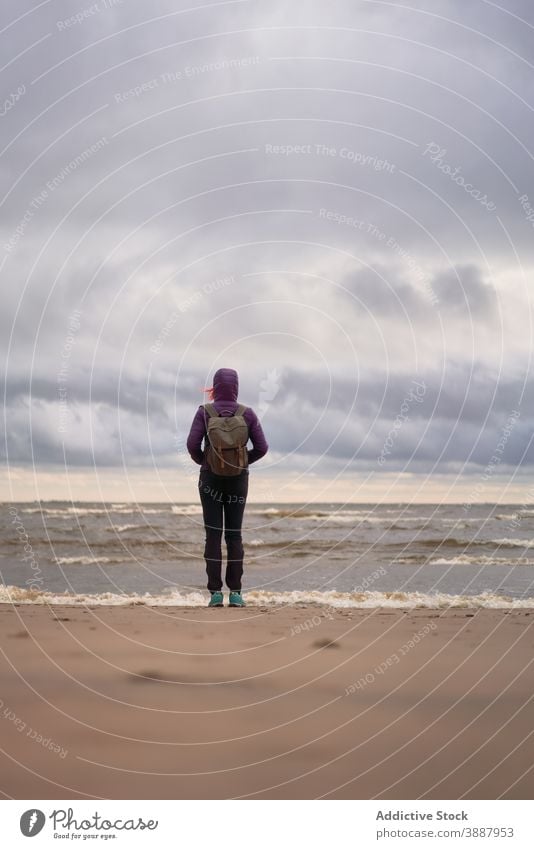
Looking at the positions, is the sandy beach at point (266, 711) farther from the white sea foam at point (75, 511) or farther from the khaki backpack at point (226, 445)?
the white sea foam at point (75, 511)

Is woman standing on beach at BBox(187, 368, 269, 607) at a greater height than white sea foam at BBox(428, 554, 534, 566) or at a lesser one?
greater

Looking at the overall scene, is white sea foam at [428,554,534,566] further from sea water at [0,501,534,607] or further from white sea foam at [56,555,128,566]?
white sea foam at [56,555,128,566]

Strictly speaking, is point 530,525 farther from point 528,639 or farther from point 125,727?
point 125,727

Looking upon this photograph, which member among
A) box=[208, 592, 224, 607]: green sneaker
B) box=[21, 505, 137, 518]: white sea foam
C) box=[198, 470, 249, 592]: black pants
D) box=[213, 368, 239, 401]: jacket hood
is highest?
box=[213, 368, 239, 401]: jacket hood

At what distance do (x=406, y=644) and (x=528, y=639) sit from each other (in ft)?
3.13

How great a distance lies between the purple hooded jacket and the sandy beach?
3.11 meters

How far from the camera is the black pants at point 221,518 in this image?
30.9 feet

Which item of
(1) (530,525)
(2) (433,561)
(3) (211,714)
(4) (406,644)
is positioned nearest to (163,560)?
(2) (433,561)

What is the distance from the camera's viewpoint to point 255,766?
3.56 m
